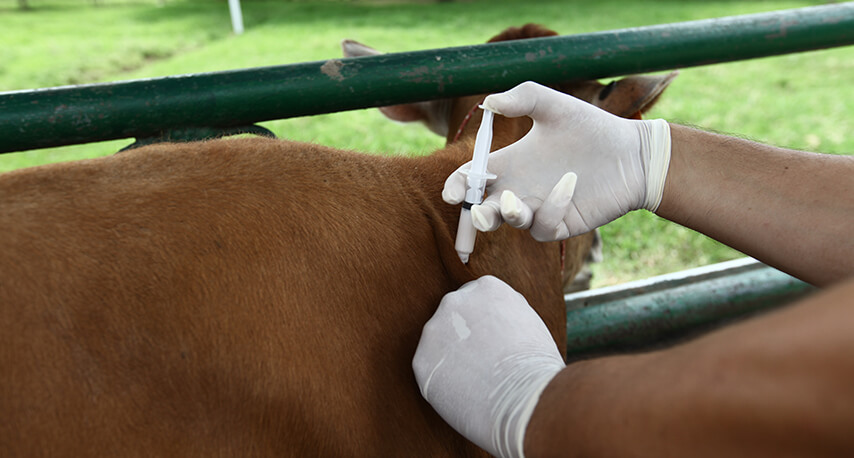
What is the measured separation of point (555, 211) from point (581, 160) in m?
0.20

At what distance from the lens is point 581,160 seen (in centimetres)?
135

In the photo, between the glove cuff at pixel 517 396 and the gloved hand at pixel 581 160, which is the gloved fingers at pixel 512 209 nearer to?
the gloved hand at pixel 581 160

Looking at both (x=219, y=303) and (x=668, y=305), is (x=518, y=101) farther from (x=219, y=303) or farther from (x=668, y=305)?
(x=668, y=305)

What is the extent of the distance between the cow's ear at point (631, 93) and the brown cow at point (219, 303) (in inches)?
35.5

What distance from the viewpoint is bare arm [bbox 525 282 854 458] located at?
583 millimetres

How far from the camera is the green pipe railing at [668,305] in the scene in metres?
2.26

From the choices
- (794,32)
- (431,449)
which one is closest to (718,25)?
(794,32)

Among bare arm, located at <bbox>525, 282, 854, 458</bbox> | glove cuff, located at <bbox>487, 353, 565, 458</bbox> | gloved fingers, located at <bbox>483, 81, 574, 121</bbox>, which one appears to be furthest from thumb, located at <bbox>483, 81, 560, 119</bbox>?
bare arm, located at <bbox>525, 282, 854, 458</bbox>

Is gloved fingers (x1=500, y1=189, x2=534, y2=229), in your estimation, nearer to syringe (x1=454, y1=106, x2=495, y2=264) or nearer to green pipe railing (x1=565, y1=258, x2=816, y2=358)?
syringe (x1=454, y1=106, x2=495, y2=264)

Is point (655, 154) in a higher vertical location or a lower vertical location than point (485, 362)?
higher

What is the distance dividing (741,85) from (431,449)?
29.2ft

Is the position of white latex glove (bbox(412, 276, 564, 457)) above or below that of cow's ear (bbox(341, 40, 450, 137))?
below

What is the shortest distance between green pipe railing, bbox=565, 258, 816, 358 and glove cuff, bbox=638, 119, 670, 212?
947mm

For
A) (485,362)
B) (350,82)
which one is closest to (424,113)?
(350,82)
